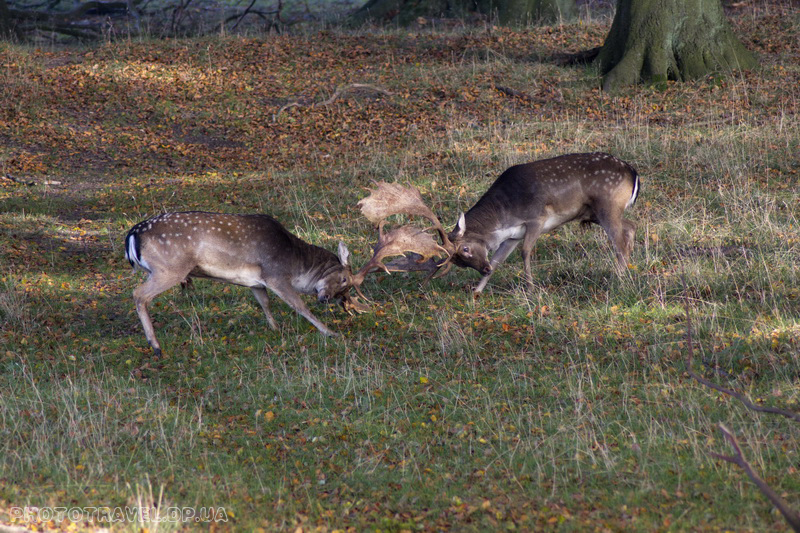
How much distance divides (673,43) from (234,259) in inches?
425

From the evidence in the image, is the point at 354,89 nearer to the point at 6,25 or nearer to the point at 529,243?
the point at 529,243

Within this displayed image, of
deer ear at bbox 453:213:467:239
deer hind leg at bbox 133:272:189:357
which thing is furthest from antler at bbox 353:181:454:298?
deer hind leg at bbox 133:272:189:357

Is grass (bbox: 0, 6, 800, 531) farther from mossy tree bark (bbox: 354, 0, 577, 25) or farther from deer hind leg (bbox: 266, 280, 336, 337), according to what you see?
mossy tree bark (bbox: 354, 0, 577, 25)

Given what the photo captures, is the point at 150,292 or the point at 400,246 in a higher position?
the point at 400,246

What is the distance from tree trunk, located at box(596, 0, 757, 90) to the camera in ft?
51.5

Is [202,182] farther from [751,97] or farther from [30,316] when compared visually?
[751,97]

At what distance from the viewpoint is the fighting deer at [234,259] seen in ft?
26.6

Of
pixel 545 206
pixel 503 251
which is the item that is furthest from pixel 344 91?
pixel 545 206

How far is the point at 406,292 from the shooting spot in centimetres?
949

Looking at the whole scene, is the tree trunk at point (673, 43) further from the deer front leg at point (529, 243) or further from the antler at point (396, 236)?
the antler at point (396, 236)

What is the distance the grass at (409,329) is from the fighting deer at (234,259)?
0.39m

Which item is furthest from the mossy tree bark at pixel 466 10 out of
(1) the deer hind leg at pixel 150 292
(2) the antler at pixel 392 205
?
(1) the deer hind leg at pixel 150 292

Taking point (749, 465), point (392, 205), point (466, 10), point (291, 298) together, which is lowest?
point (291, 298)

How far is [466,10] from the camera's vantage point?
77.4ft
